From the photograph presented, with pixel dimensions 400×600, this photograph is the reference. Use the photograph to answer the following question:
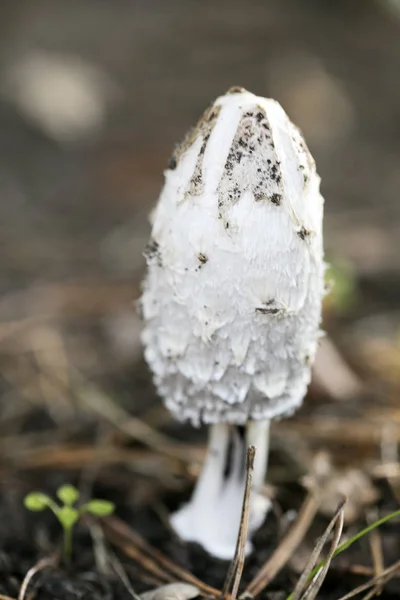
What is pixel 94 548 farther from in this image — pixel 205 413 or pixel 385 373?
pixel 385 373

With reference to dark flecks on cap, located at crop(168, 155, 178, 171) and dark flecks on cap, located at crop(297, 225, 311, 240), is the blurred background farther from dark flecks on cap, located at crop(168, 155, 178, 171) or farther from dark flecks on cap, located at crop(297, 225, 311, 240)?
dark flecks on cap, located at crop(168, 155, 178, 171)

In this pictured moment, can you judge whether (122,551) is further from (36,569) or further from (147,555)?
(36,569)

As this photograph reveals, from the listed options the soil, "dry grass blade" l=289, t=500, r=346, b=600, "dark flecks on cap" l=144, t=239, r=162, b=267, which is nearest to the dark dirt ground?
the soil

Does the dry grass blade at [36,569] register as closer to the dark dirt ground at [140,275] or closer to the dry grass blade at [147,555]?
the dark dirt ground at [140,275]

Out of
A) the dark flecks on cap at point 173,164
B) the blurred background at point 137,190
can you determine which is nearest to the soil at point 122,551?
the blurred background at point 137,190

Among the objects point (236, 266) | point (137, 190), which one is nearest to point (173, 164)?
point (236, 266)

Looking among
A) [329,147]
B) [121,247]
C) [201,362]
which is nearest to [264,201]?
[201,362]
